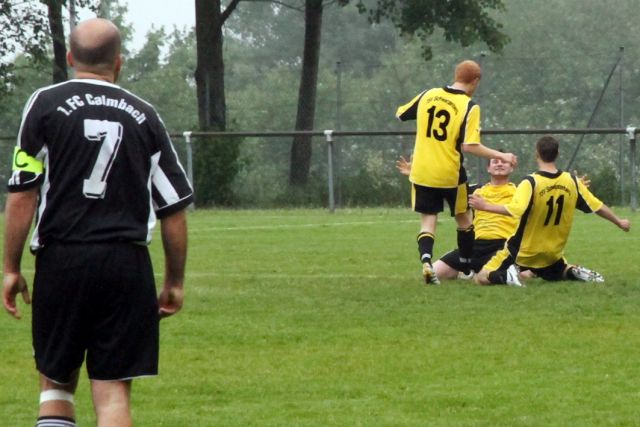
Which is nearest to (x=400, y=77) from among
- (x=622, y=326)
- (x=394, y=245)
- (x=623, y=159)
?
(x=623, y=159)

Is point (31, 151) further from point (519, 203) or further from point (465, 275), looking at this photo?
point (465, 275)

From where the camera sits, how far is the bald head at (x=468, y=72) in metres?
12.9

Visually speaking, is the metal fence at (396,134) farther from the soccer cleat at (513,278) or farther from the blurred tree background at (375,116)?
the soccer cleat at (513,278)

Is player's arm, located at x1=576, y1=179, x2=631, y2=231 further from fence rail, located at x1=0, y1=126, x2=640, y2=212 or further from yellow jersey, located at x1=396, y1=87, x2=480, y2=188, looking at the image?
fence rail, located at x1=0, y1=126, x2=640, y2=212

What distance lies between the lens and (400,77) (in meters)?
39.5

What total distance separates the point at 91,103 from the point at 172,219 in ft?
1.60

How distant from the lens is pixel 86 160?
5.32 meters

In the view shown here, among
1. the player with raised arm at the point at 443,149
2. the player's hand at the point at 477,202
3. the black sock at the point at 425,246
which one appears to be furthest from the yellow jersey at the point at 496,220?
the player's hand at the point at 477,202

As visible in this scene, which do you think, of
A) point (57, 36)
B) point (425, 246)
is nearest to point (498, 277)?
point (425, 246)

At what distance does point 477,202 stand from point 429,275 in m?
0.91

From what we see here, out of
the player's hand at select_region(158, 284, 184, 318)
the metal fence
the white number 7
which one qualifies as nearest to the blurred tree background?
the metal fence

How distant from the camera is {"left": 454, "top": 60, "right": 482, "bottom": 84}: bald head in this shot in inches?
510

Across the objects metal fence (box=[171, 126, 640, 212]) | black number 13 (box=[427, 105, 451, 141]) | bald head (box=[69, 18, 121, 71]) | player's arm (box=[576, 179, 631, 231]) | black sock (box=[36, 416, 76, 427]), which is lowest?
metal fence (box=[171, 126, 640, 212])

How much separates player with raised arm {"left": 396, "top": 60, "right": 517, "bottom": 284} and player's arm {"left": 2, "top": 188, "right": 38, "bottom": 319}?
24.9 ft
